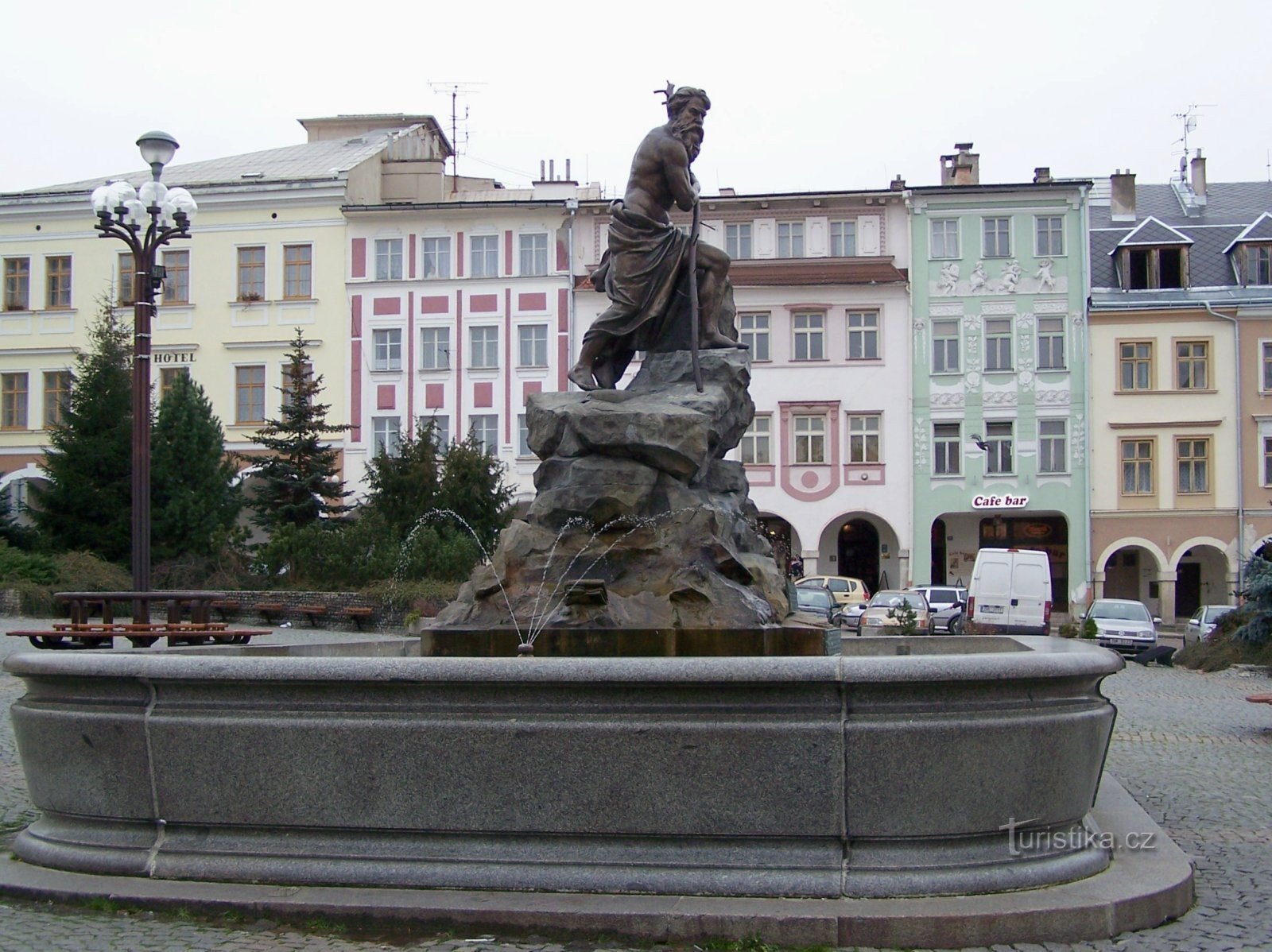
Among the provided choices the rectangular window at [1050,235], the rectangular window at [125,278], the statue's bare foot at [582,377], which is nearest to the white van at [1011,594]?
the rectangular window at [1050,235]

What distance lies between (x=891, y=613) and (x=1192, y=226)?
23.9 meters

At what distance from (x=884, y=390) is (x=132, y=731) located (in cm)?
3519

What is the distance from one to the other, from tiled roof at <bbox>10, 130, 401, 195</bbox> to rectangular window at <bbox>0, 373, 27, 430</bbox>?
5.69m

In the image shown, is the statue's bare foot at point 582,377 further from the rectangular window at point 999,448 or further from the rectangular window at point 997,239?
the rectangular window at point 997,239

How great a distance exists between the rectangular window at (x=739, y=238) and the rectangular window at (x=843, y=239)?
7.97 ft

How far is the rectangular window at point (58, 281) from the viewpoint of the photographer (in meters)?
43.0

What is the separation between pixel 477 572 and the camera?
345 inches

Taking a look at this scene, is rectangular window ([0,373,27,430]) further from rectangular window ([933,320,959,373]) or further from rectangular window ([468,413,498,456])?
rectangular window ([933,320,959,373])

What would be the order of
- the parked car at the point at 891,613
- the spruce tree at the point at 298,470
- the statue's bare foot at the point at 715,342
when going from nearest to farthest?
the statue's bare foot at the point at 715,342 → the parked car at the point at 891,613 → the spruce tree at the point at 298,470

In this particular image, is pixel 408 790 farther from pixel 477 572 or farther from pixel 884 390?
pixel 884 390

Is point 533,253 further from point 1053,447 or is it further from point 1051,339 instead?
point 1053,447

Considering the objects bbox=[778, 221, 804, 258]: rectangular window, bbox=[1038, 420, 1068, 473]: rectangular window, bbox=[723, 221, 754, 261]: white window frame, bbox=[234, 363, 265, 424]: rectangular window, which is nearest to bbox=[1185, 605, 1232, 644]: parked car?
bbox=[1038, 420, 1068, 473]: rectangular window

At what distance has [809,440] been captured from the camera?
3997cm

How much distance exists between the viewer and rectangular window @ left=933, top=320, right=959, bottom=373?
39969 mm
